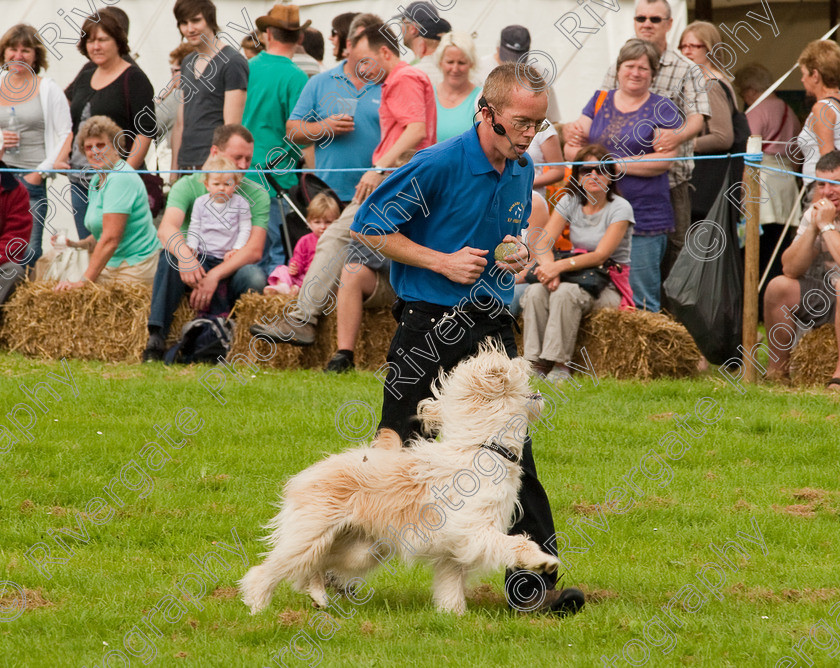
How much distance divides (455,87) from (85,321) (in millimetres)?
4307

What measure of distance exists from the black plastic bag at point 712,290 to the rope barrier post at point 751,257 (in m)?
0.07

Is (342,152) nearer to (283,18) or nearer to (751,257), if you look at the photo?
(283,18)

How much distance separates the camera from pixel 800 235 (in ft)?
33.7

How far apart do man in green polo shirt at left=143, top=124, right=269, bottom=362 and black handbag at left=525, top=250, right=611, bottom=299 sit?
2.75 metres

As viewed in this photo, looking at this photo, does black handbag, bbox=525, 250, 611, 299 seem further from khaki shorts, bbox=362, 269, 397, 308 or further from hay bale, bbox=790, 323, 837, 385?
hay bale, bbox=790, 323, 837, 385

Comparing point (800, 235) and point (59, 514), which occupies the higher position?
point (800, 235)

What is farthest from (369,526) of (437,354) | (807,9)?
(807,9)

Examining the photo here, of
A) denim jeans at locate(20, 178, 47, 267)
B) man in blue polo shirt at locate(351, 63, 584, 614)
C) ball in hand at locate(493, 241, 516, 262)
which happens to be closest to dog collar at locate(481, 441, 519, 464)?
man in blue polo shirt at locate(351, 63, 584, 614)

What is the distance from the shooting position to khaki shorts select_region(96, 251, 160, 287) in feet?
38.8

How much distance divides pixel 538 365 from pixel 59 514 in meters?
4.73

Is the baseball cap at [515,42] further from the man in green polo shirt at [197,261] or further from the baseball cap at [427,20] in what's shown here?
Answer: the man in green polo shirt at [197,261]

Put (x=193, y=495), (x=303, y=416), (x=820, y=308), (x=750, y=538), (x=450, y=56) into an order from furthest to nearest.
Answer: (x=450, y=56), (x=820, y=308), (x=303, y=416), (x=193, y=495), (x=750, y=538)

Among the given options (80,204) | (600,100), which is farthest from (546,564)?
(80,204)

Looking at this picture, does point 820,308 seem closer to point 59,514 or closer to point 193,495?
point 193,495
